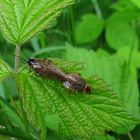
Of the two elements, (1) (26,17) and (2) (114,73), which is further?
(2) (114,73)

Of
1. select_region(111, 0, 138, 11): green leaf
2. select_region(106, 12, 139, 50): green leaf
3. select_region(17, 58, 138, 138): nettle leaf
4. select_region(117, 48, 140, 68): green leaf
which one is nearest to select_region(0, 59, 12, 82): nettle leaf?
select_region(17, 58, 138, 138): nettle leaf

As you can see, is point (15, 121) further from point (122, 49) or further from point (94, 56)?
point (122, 49)

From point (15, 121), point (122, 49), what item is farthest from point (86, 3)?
point (15, 121)

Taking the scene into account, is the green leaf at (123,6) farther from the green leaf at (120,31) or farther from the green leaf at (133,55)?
the green leaf at (133,55)

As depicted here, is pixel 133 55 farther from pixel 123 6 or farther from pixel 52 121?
pixel 52 121

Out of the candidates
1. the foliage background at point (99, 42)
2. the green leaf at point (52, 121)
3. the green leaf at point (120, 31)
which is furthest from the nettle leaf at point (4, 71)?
the green leaf at point (120, 31)

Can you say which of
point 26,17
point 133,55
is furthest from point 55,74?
point 133,55

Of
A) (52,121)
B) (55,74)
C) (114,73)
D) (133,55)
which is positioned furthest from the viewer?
(133,55)

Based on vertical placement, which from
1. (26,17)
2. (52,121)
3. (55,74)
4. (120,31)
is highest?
(26,17)
